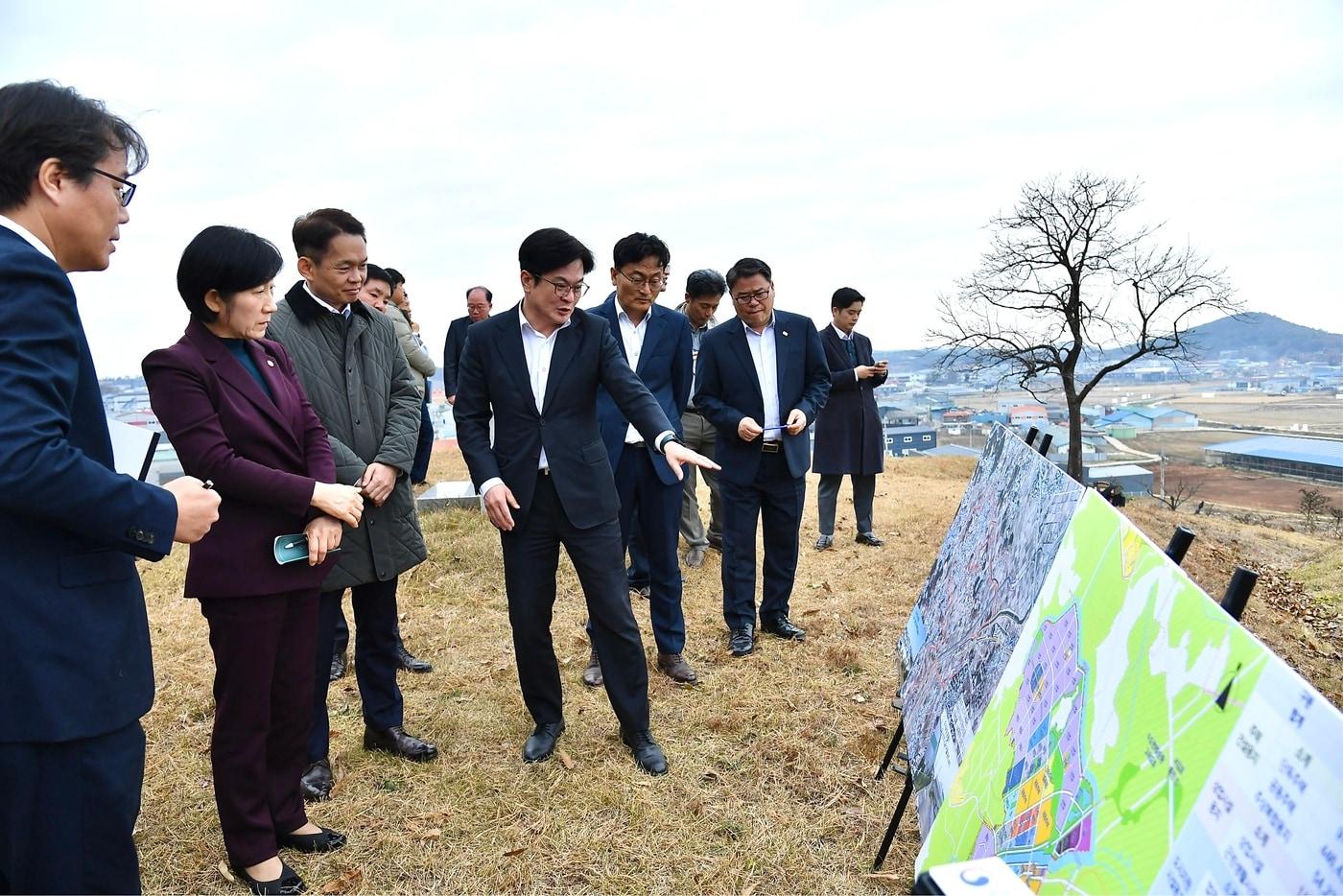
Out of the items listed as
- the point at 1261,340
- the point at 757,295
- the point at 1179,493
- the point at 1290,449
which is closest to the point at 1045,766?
the point at 757,295

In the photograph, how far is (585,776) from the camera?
348cm

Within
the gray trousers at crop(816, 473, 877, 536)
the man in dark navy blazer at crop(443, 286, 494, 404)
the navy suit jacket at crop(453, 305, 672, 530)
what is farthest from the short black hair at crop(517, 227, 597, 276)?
the gray trousers at crop(816, 473, 877, 536)

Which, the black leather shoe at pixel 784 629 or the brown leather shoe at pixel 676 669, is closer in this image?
the brown leather shoe at pixel 676 669

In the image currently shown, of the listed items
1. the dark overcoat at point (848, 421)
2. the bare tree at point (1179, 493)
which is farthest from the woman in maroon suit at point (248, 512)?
the bare tree at point (1179, 493)

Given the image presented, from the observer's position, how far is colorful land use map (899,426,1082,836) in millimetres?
2230

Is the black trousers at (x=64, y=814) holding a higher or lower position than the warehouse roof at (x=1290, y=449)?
higher

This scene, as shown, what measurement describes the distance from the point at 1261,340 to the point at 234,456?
21797 mm

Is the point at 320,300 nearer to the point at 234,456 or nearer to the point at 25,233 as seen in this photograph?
the point at 234,456

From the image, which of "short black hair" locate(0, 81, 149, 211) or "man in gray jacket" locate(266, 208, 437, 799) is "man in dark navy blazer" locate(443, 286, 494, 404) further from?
"short black hair" locate(0, 81, 149, 211)

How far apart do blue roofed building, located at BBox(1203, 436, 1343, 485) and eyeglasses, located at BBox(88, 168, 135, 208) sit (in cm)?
1636

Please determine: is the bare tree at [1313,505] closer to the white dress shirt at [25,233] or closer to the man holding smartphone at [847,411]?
the man holding smartphone at [847,411]

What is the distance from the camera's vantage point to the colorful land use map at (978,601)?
7.32 feet

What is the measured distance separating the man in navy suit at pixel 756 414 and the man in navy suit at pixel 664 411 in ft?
1.42

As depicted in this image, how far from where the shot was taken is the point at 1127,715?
4.62 ft
